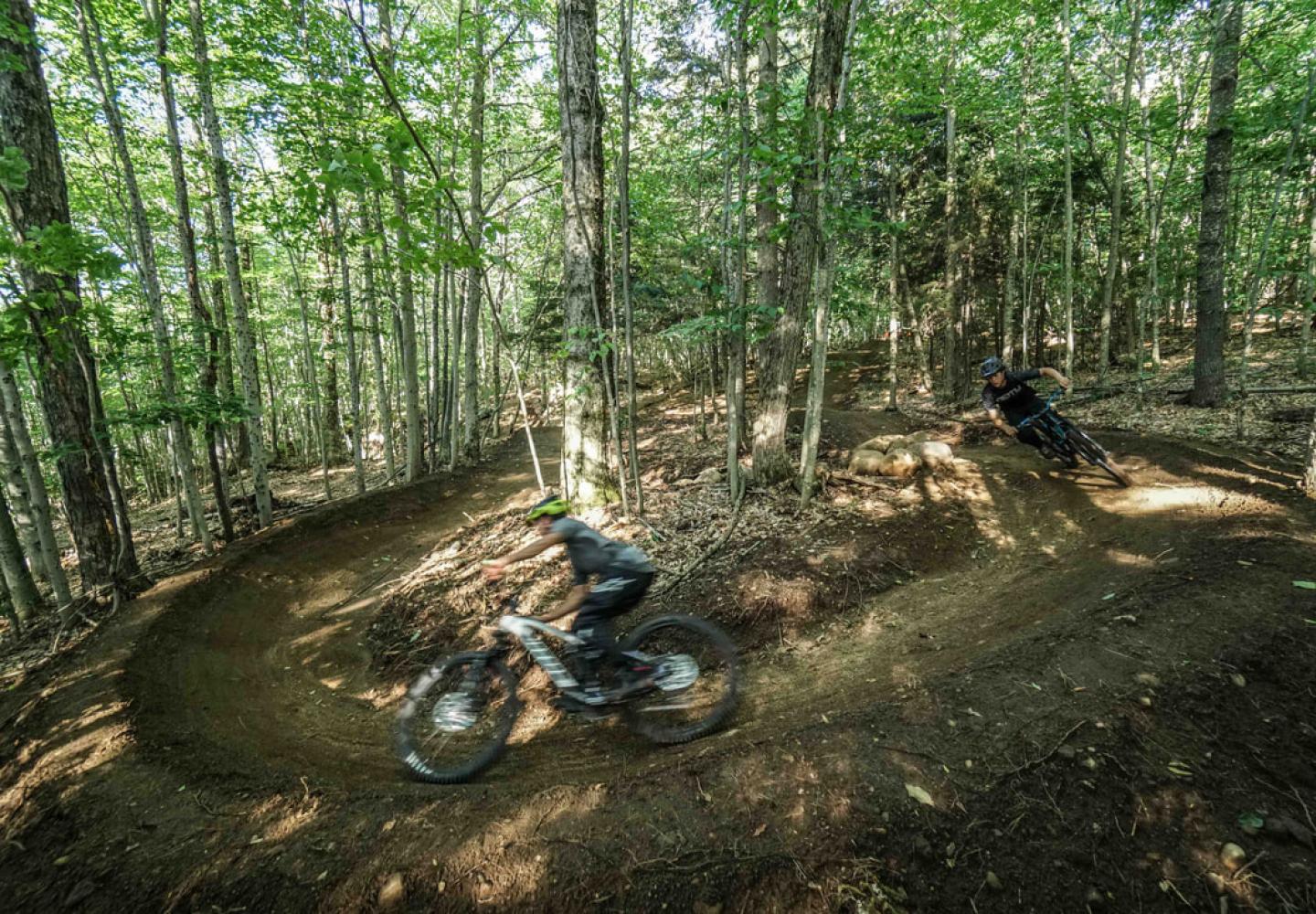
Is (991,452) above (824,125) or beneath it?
beneath

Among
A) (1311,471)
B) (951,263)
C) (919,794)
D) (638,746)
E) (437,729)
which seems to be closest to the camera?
(919,794)

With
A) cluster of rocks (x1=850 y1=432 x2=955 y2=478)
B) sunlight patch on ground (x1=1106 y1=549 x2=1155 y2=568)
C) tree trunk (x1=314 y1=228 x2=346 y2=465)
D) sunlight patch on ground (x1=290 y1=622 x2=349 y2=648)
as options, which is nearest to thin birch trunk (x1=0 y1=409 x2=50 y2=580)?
sunlight patch on ground (x1=290 y1=622 x2=349 y2=648)

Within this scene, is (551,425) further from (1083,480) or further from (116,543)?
(1083,480)

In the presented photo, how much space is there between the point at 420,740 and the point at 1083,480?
9.81 metres

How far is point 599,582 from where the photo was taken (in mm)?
4234

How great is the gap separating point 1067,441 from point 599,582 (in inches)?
313

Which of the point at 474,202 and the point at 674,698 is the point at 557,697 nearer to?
the point at 674,698

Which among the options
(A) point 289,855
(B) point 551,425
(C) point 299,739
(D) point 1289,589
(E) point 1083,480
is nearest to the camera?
(A) point 289,855

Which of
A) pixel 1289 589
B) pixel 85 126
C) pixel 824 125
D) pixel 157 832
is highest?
pixel 85 126

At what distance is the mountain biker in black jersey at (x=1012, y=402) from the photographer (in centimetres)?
790

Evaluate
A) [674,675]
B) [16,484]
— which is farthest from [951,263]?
[16,484]

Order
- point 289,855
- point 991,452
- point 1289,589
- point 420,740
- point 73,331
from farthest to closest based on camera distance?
1. point 991,452
2. point 73,331
3. point 420,740
4. point 1289,589
5. point 289,855

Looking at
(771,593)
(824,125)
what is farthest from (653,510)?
(824,125)

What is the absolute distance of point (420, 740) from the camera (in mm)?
4734
